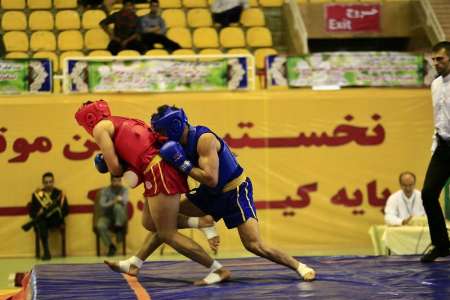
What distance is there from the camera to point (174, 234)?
6367 mm

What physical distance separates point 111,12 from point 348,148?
440 cm

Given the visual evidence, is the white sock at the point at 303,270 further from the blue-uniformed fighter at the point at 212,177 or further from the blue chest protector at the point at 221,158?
the blue chest protector at the point at 221,158

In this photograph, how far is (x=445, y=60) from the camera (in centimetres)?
677

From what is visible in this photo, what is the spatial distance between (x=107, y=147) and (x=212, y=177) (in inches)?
30.6

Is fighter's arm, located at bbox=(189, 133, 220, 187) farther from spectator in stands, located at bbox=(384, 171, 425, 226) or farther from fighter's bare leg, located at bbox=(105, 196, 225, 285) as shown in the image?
spectator in stands, located at bbox=(384, 171, 425, 226)

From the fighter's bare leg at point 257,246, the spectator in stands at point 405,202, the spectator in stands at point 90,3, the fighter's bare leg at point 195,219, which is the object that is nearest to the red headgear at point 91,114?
the fighter's bare leg at point 195,219

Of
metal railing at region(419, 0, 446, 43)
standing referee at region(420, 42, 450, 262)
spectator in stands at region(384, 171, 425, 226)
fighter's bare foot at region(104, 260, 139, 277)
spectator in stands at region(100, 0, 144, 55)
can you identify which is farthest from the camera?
metal railing at region(419, 0, 446, 43)

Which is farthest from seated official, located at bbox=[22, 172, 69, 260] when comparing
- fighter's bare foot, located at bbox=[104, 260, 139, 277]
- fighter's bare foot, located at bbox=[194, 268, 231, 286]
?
fighter's bare foot, located at bbox=[194, 268, 231, 286]

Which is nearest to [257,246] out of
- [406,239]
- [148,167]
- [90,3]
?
[148,167]

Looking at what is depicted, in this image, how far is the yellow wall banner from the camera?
1158 cm

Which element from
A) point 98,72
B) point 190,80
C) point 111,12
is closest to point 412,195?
point 190,80

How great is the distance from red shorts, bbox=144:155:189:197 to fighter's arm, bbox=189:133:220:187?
0.20m

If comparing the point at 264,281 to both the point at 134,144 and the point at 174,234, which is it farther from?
the point at 134,144

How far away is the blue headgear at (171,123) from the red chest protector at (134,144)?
9.7 inches
